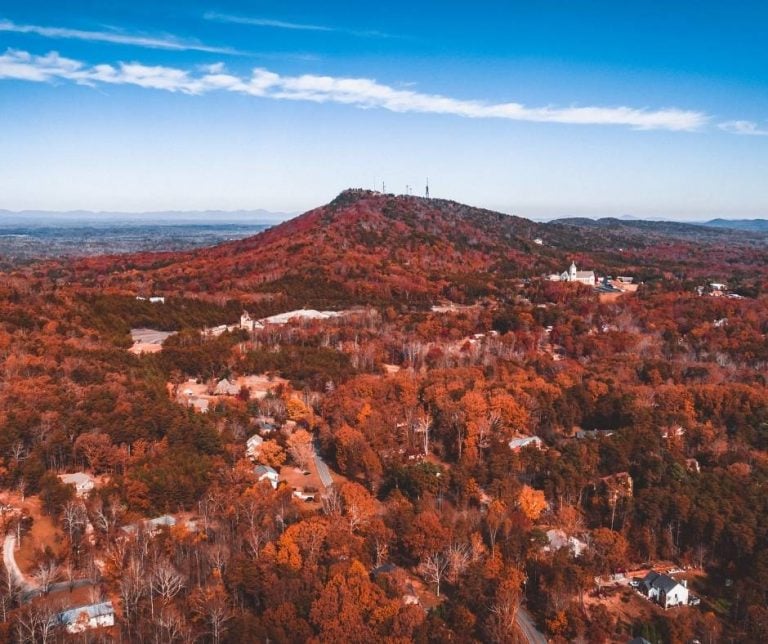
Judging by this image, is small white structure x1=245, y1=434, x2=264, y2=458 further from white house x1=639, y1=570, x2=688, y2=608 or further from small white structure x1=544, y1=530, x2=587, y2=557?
white house x1=639, y1=570, x2=688, y2=608

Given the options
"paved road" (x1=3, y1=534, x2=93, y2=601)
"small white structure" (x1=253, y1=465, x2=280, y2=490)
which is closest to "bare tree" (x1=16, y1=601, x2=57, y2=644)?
"paved road" (x1=3, y1=534, x2=93, y2=601)

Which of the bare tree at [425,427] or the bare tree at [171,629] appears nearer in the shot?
the bare tree at [171,629]

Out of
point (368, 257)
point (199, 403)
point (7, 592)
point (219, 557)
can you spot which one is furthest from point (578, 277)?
point (7, 592)

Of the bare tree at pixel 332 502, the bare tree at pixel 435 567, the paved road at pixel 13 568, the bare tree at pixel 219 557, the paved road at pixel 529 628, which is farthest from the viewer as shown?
the bare tree at pixel 332 502

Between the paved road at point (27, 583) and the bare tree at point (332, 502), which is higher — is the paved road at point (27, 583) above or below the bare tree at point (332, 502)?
below

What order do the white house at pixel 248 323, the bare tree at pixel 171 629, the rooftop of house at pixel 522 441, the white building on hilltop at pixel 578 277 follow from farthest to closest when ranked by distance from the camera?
the white building on hilltop at pixel 578 277 → the white house at pixel 248 323 → the rooftop of house at pixel 522 441 → the bare tree at pixel 171 629

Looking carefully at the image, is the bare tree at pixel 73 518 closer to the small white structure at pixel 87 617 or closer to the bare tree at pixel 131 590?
the bare tree at pixel 131 590

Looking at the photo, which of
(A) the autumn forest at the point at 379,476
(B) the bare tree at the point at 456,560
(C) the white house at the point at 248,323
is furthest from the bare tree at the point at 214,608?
(C) the white house at the point at 248,323

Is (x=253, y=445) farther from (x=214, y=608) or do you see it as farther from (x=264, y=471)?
(x=214, y=608)
